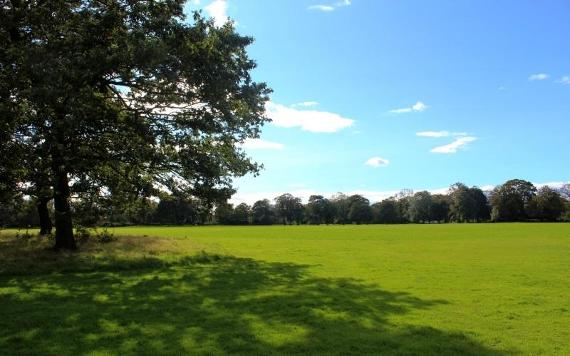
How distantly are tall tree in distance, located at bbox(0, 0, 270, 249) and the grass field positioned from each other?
494 cm

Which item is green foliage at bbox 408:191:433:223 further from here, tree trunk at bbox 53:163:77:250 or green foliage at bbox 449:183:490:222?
tree trunk at bbox 53:163:77:250

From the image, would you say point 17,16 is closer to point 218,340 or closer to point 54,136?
point 54,136

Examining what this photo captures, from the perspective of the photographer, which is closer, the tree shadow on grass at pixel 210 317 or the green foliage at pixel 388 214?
the tree shadow on grass at pixel 210 317

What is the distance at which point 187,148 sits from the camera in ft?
84.7

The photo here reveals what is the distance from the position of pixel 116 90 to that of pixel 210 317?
18232 mm

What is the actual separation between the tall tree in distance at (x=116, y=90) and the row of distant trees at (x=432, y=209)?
13197 centimetres

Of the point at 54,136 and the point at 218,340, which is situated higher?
the point at 54,136

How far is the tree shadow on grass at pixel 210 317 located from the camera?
1023cm

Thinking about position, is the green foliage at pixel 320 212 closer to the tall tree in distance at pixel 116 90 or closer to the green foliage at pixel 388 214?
the green foliage at pixel 388 214

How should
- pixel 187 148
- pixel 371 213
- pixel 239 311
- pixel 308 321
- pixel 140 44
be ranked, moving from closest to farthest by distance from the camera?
pixel 308 321 → pixel 239 311 → pixel 140 44 → pixel 187 148 → pixel 371 213

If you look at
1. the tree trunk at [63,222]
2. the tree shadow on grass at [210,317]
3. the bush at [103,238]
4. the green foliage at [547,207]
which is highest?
the green foliage at [547,207]

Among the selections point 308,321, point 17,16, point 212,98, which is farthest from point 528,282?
point 17,16

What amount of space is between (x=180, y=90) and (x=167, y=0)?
3985mm

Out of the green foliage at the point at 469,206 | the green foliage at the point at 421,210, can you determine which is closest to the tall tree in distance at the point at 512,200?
the green foliage at the point at 469,206
